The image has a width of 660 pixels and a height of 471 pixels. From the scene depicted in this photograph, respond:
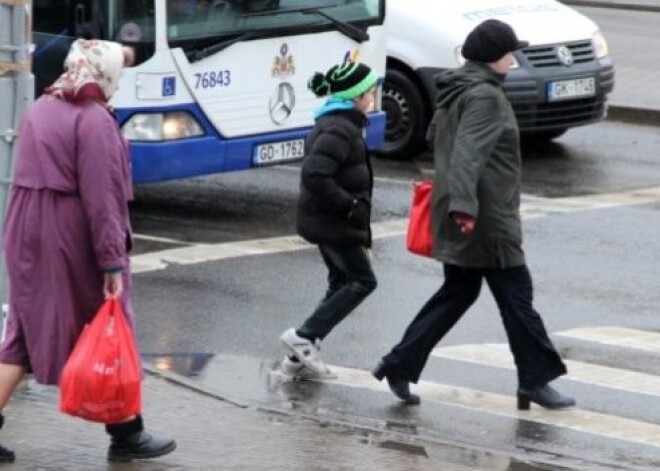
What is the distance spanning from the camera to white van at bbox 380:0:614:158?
1605 cm

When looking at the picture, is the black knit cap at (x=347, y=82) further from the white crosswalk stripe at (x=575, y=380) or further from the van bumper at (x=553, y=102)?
the van bumper at (x=553, y=102)

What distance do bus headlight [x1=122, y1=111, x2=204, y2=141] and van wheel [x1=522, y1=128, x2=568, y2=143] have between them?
4.34 metres

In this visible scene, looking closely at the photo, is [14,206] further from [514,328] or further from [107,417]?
[514,328]

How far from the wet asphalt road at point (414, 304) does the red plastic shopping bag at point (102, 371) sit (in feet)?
5.30

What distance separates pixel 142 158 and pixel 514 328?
4903 mm

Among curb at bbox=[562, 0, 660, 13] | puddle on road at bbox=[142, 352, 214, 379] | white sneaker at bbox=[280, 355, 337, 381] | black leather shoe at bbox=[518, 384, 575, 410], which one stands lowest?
curb at bbox=[562, 0, 660, 13]

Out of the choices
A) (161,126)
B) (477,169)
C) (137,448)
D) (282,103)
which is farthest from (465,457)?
(282,103)

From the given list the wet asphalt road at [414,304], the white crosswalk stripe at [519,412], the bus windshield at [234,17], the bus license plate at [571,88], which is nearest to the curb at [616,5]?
the wet asphalt road at [414,304]

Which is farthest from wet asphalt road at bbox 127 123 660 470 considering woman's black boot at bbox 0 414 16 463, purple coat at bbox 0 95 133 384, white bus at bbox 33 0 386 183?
purple coat at bbox 0 95 133 384

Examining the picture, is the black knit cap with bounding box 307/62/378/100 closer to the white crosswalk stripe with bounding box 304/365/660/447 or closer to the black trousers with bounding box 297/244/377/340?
the black trousers with bounding box 297/244/377/340

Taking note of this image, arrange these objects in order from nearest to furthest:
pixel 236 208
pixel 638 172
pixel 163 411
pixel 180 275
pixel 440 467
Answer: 1. pixel 440 467
2. pixel 163 411
3. pixel 180 275
4. pixel 236 208
5. pixel 638 172

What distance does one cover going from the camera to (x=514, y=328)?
8.56 meters

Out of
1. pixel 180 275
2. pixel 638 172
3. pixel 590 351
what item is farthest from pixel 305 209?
pixel 638 172

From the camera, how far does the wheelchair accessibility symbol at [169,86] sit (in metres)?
13.0
